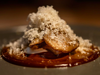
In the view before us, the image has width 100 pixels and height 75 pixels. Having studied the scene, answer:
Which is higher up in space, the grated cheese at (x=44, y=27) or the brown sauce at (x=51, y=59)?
the grated cheese at (x=44, y=27)

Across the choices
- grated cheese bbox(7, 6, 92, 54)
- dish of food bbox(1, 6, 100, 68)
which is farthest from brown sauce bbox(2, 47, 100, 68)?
grated cheese bbox(7, 6, 92, 54)

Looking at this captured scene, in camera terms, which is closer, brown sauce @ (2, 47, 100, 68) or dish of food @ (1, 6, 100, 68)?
brown sauce @ (2, 47, 100, 68)

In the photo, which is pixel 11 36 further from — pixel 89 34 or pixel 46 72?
pixel 46 72

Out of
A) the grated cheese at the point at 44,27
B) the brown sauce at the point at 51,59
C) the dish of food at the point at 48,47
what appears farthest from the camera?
the grated cheese at the point at 44,27

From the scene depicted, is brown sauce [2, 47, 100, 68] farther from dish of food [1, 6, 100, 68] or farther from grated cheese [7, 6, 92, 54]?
grated cheese [7, 6, 92, 54]

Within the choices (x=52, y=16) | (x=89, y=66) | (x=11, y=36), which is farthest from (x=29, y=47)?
(x=11, y=36)

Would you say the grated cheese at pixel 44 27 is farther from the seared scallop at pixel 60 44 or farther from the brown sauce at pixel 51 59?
the brown sauce at pixel 51 59

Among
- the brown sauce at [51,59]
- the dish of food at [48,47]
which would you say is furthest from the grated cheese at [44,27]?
the brown sauce at [51,59]
